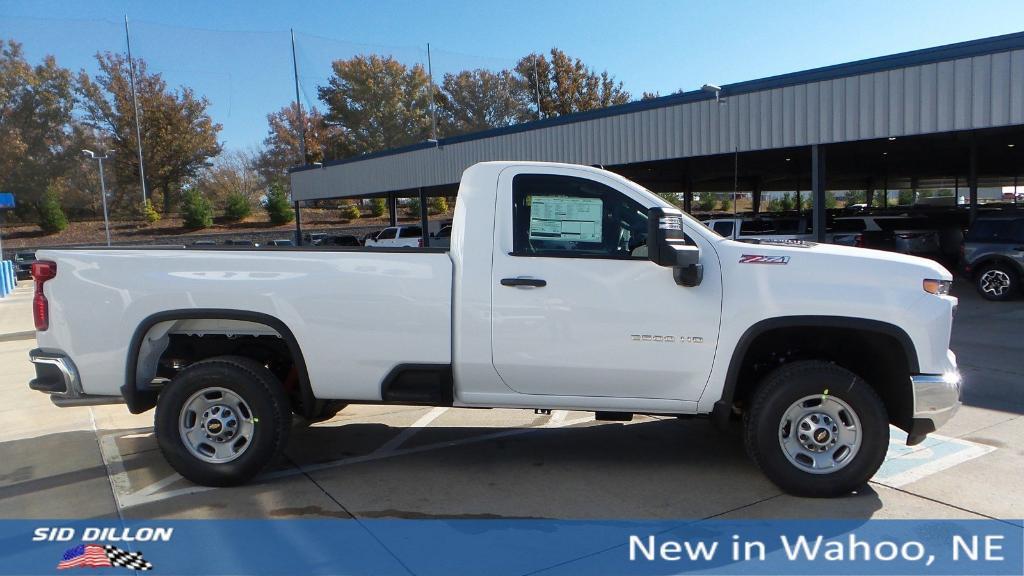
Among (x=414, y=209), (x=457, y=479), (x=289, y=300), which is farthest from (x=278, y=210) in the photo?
(x=457, y=479)

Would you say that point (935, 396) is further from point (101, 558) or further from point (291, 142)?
point (291, 142)

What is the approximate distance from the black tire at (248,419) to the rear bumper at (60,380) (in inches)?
17.7

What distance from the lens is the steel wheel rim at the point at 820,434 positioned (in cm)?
429

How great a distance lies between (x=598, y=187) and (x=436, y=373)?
5.16 ft

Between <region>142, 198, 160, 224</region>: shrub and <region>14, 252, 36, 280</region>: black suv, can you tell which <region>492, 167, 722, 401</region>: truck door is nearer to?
<region>14, 252, 36, 280</region>: black suv

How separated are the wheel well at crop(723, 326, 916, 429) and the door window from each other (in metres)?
1.00

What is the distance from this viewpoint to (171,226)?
160 feet

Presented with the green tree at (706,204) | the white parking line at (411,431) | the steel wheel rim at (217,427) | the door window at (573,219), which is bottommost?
the white parking line at (411,431)

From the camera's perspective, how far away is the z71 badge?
4.22 m

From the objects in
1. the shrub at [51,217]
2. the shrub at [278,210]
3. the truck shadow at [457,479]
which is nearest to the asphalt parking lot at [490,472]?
the truck shadow at [457,479]

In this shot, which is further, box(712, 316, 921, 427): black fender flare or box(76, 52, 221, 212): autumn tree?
box(76, 52, 221, 212): autumn tree

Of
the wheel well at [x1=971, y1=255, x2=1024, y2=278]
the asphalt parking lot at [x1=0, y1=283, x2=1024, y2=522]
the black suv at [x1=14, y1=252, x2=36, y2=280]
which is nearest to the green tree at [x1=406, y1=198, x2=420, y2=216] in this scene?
the black suv at [x1=14, y1=252, x2=36, y2=280]

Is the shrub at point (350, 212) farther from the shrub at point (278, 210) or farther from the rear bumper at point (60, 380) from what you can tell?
the rear bumper at point (60, 380)

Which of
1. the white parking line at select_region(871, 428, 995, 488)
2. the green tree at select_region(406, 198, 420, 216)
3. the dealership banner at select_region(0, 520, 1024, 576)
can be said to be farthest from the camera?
the green tree at select_region(406, 198, 420, 216)
